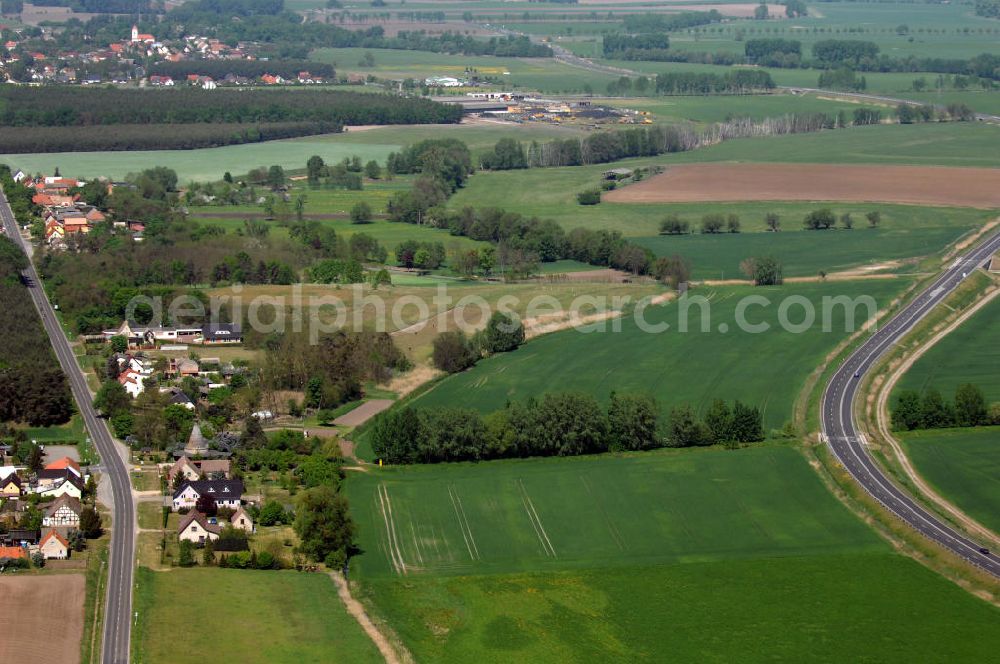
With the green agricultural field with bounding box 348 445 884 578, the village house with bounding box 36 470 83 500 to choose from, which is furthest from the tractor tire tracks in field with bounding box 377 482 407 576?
the village house with bounding box 36 470 83 500

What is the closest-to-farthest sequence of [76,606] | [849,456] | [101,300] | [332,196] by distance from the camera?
[76,606] → [849,456] → [101,300] → [332,196]

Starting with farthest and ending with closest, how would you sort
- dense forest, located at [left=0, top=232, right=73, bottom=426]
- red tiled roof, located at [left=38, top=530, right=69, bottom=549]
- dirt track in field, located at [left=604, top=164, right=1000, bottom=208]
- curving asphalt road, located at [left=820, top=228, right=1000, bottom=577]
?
dirt track in field, located at [left=604, top=164, right=1000, bottom=208] → dense forest, located at [left=0, top=232, right=73, bottom=426] → curving asphalt road, located at [left=820, top=228, right=1000, bottom=577] → red tiled roof, located at [left=38, top=530, right=69, bottom=549]

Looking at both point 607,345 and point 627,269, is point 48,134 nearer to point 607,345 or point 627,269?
point 627,269

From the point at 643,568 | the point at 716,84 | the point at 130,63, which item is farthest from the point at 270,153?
the point at 643,568

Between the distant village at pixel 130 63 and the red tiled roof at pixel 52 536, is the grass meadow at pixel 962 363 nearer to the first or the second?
the red tiled roof at pixel 52 536

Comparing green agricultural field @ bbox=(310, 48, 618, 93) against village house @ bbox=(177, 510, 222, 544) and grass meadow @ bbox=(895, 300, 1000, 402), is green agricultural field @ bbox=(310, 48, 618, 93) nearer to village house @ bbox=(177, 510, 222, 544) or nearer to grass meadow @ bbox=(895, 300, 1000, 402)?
grass meadow @ bbox=(895, 300, 1000, 402)

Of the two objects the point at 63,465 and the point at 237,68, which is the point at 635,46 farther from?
the point at 63,465

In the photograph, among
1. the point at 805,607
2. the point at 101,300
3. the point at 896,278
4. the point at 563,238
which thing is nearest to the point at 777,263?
the point at 896,278
